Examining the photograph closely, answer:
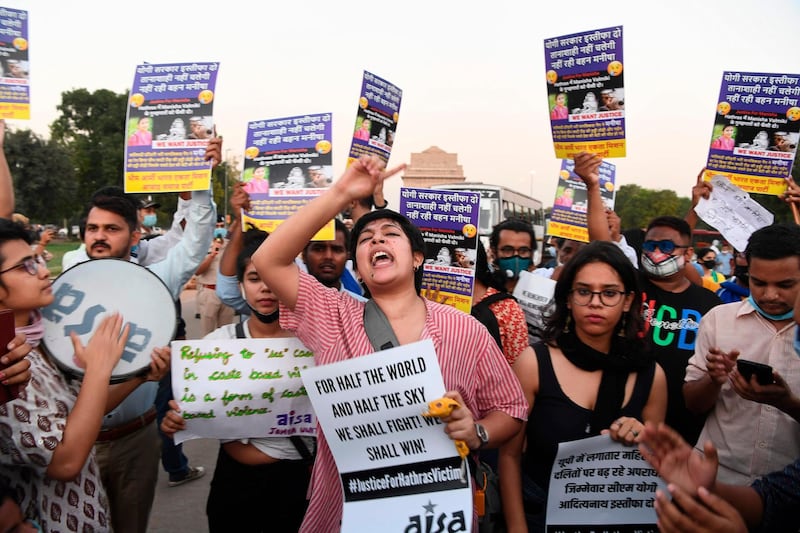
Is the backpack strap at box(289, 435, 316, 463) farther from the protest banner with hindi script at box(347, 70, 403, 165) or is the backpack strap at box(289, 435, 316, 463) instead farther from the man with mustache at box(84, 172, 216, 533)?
the protest banner with hindi script at box(347, 70, 403, 165)

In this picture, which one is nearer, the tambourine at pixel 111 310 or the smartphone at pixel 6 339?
the smartphone at pixel 6 339

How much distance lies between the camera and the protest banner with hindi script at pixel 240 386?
2.60 m

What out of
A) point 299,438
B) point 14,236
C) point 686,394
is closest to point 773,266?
point 686,394

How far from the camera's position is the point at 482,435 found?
2.10 meters

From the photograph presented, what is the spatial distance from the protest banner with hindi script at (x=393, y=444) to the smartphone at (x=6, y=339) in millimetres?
925

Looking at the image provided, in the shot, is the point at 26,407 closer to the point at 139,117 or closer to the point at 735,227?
the point at 139,117

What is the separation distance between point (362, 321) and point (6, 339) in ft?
3.87

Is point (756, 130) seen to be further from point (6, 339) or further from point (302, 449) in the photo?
point (6, 339)

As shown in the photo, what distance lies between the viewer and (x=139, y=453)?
2.98 m

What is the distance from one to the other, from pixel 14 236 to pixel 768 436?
3.09m

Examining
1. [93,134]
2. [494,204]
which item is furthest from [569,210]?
[93,134]

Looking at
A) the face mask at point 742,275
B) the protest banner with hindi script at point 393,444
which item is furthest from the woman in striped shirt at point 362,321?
the face mask at point 742,275

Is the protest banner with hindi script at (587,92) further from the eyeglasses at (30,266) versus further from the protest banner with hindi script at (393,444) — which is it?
the eyeglasses at (30,266)


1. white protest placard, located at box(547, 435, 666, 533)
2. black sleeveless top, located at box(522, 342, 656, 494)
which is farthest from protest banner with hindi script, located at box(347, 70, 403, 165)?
white protest placard, located at box(547, 435, 666, 533)
